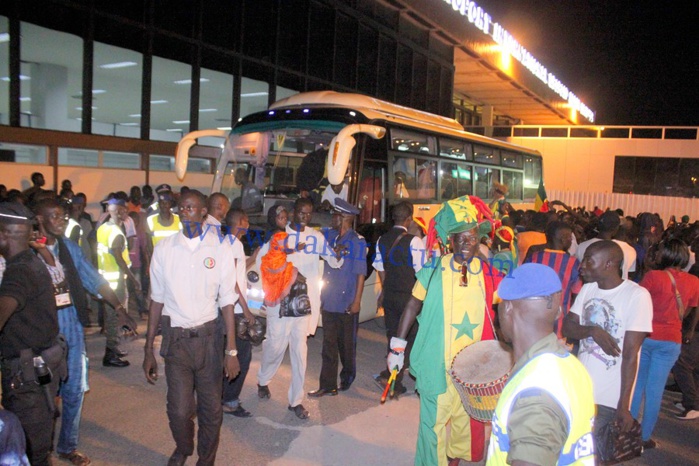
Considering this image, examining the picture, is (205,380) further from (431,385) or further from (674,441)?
(674,441)

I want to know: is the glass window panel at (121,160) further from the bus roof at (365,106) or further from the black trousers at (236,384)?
the black trousers at (236,384)

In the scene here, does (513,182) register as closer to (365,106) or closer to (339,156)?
(365,106)

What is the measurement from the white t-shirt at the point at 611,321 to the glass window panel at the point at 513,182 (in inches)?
399

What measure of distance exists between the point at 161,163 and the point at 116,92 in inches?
80.8

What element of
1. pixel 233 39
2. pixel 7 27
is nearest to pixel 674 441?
pixel 7 27

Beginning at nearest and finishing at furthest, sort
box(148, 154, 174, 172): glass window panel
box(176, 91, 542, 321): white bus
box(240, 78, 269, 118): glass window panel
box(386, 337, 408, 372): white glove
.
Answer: box(386, 337, 408, 372): white glove
box(176, 91, 542, 321): white bus
box(148, 154, 174, 172): glass window panel
box(240, 78, 269, 118): glass window panel

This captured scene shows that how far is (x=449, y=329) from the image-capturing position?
3.93 meters

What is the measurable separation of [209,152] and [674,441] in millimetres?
11186

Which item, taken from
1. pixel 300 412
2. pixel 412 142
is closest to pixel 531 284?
pixel 300 412

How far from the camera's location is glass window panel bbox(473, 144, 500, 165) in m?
11.9

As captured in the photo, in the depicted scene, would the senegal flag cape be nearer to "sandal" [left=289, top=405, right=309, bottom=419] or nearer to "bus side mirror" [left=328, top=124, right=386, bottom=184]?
"sandal" [left=289, top=405, right=309, bottom=419]

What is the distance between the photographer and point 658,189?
1209 inches

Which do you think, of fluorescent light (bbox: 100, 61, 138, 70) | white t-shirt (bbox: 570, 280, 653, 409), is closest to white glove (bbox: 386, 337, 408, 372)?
white t-shirt (bbox: 570, 280, 653, 409)

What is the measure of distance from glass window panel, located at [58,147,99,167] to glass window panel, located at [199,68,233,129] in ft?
12.8
